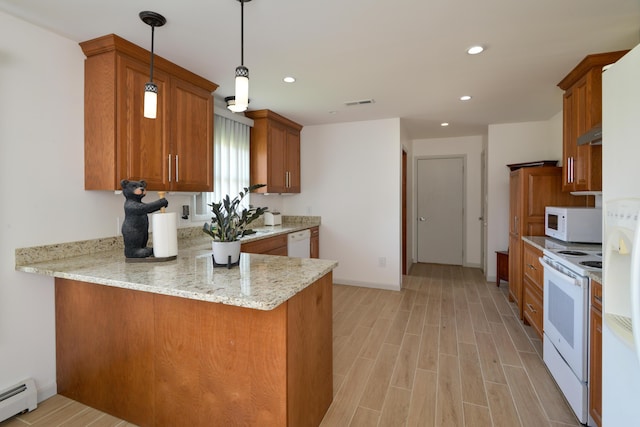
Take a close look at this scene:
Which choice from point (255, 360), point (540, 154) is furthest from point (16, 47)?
point (540, 154)

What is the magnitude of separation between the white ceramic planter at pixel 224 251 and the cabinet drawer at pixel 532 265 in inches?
102

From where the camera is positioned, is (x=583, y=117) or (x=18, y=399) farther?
(x=583, y=117)

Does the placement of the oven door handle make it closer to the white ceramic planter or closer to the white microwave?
the white microwave

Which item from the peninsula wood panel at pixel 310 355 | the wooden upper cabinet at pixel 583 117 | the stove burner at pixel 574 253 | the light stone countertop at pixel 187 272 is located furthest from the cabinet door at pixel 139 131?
the wooden upper cabinet at pixel 583 117

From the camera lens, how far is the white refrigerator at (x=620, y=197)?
1.10 metres

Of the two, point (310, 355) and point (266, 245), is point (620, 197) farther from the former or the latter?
point (266, 245)

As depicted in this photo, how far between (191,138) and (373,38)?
1680 mm

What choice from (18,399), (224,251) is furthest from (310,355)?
(18,399)

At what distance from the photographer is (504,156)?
182 inches

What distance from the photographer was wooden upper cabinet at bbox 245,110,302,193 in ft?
13.3

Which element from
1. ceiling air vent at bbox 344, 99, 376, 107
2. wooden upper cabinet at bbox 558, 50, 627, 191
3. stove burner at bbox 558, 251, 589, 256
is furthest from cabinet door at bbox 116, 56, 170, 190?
wooden upper cabinet at bbox 558, 50, 627, 191

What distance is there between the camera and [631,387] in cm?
112

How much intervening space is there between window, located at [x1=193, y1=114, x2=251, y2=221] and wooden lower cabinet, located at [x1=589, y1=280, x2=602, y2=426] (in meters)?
3.23

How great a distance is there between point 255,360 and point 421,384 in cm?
136
